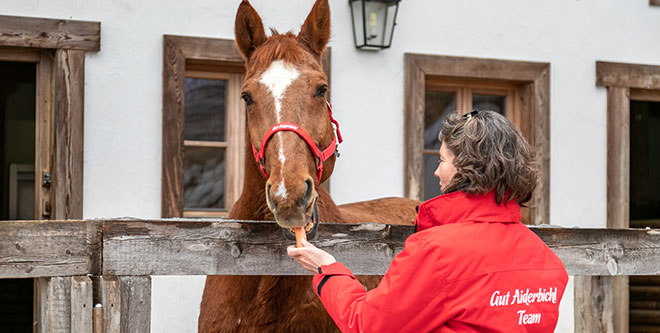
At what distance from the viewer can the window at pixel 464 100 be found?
231 inches

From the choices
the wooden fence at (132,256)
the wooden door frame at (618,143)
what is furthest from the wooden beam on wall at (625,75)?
the wooden fence at (132,256)

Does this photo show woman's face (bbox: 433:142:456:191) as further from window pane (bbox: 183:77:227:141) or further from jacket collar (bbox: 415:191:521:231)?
window pane (bbox: 183:77:227:141)

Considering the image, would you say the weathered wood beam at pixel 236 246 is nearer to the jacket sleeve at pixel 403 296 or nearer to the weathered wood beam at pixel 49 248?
the weathered wood beam at pixel 49 248

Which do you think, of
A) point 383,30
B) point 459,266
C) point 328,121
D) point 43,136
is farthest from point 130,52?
point 459,266

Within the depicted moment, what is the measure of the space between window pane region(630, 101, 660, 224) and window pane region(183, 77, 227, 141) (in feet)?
15.2

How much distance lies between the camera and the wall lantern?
Result: 5.61m

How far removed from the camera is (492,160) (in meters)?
1.98

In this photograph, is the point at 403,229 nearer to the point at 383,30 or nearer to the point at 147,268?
the point at 147,268

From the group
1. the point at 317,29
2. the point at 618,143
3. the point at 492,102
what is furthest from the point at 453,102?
the point at 317,29

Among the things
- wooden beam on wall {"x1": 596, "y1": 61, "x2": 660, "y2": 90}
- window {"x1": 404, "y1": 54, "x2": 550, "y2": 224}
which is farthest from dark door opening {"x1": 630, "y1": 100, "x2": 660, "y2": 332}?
window {"x1": 404, "y1": 54, "x2": 550, "y2": 224}

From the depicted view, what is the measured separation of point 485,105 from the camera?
643 cm

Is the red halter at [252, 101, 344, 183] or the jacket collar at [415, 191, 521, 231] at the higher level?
the red halter at [252, 101, 344, 183]

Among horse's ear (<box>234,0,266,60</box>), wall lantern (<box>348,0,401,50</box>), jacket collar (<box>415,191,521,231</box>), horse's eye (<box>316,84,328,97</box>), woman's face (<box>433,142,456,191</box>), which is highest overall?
wall lantern (<box>348,0,401,50</box>)

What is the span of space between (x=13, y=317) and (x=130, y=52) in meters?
3.24
